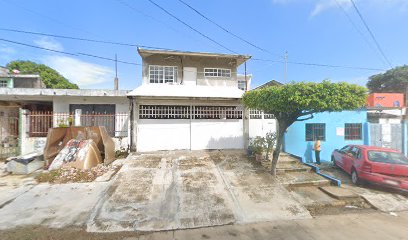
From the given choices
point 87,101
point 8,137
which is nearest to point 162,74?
point 87,101

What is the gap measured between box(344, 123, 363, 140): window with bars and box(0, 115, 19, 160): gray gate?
16.4 m

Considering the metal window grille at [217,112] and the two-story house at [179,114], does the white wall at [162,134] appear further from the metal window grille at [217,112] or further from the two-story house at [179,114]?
the metal window grille at [217,112]

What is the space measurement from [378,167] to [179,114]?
7.72 m

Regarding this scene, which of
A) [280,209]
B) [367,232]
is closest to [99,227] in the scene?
[280,209]

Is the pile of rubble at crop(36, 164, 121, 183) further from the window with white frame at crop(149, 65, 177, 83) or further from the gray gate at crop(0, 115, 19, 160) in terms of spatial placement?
the window with white frame at crop(149, 65, 177, 83)

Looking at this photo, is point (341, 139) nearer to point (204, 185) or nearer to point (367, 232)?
point (367, 232)

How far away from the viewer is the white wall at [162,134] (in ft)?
31.4

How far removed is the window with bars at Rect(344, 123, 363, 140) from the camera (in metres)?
11.0

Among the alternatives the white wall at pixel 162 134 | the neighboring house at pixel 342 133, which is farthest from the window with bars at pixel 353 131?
the white wall at pixel 162 134

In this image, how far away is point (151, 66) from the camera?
37.0 feet

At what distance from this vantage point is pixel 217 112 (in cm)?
1024

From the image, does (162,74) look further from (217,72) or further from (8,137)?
(8,137)

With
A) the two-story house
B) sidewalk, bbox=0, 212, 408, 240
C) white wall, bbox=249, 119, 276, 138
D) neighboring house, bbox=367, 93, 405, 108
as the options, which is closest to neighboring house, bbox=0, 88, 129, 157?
the two-story house

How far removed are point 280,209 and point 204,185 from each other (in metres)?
2.18
